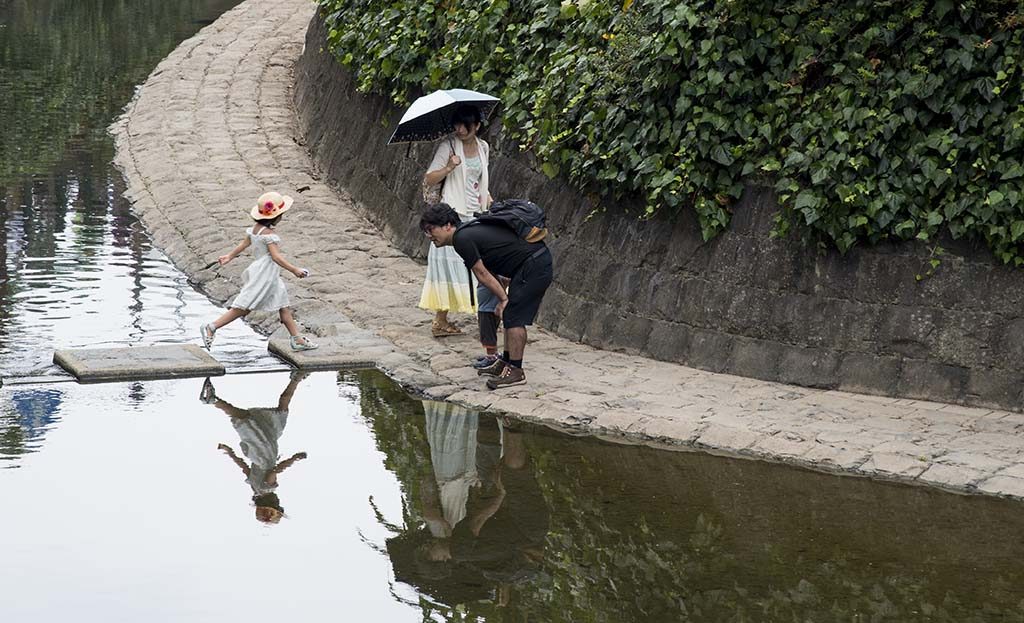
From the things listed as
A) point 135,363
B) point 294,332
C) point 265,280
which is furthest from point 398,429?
point 265,280

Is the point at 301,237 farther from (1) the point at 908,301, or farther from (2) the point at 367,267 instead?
(1) the point at 908,301

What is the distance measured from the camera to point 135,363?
34.5ft

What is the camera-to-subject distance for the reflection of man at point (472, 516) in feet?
23.6

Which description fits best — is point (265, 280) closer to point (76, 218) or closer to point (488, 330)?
point (488, 330)

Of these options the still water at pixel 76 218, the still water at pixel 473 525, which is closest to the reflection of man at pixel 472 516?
the still water at pixel 473 525

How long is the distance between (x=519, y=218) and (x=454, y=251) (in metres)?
1.18

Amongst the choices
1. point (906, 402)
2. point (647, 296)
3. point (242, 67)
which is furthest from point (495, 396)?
point (242, 67)

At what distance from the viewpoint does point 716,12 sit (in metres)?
11.0

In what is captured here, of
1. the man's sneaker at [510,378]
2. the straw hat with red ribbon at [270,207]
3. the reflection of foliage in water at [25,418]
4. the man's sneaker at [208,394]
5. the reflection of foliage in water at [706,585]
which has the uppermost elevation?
the straw hat with red ribbon at [270,207]

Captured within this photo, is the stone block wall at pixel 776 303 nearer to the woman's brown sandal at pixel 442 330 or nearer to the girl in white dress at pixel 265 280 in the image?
the woman's brown sandal at pixel 442 330

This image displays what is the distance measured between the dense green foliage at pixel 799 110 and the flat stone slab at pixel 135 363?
330 centimetres

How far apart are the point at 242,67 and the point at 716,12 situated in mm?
12314

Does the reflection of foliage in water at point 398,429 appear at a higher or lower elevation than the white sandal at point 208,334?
lower

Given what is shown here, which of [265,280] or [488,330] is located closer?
[488,330]
